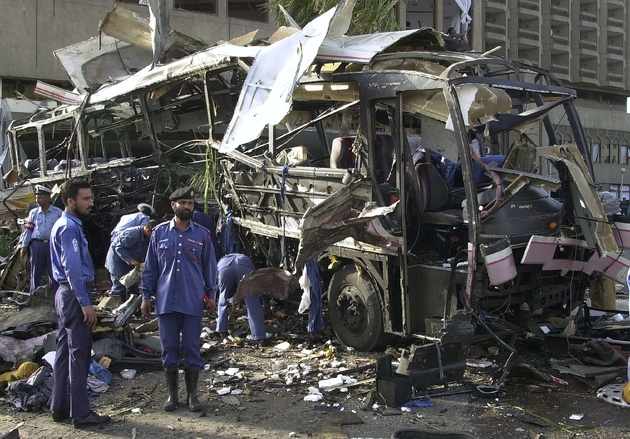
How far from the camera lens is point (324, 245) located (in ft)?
18.7

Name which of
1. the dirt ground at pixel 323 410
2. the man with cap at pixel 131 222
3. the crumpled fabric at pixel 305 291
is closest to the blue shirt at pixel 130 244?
the man with cap at pixel 131 222

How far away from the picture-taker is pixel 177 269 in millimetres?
5059

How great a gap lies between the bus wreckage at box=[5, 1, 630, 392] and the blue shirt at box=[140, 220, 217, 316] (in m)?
0.89

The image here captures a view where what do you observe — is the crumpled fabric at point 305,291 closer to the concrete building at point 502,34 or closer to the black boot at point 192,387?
the black boot at point 192,387

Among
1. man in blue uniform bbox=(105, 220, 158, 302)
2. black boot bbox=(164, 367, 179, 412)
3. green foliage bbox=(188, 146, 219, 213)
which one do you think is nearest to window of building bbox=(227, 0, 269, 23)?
green foliage bbox=(188, 146, 219, 213)

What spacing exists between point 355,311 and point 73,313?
2.73 metres

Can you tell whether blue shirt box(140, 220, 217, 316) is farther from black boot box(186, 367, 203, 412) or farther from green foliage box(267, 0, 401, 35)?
green foliage box(267, 0, 401, 35)

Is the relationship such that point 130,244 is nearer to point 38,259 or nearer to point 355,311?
point 38,259

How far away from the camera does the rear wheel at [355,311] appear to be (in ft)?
20.2

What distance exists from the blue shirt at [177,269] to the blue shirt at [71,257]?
50 cm

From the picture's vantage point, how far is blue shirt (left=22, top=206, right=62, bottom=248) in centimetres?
911

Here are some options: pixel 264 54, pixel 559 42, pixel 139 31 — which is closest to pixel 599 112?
pixel 559 42

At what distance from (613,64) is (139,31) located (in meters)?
39.8

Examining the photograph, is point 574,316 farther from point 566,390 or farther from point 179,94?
point 179,94
